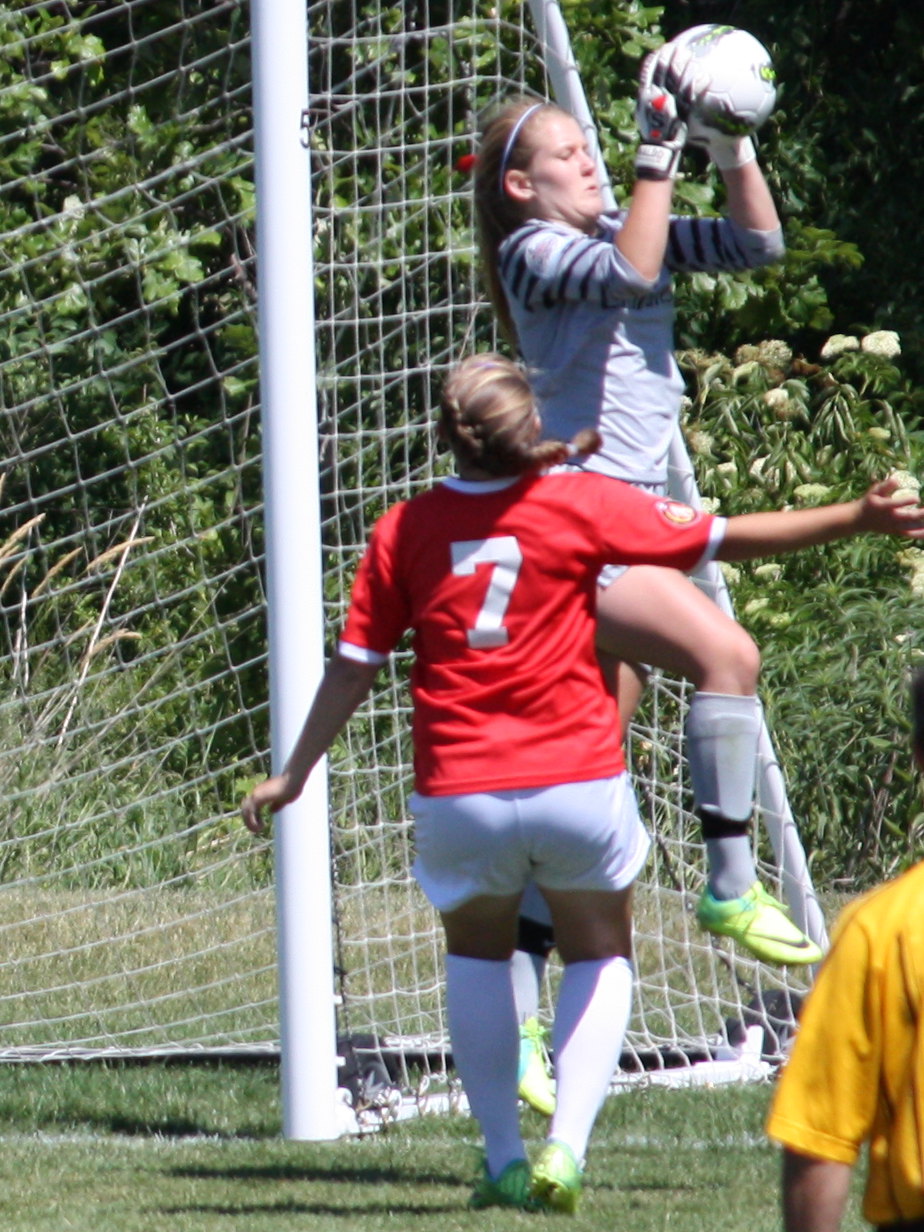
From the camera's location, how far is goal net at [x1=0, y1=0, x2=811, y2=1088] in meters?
5.32

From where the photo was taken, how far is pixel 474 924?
11.8ft

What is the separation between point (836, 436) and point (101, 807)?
391cm

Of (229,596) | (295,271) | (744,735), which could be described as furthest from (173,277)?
(744,735)

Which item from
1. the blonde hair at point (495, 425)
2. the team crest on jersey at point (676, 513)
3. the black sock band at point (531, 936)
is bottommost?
the black sock band at point (531, 936)

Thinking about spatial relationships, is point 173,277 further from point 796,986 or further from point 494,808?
point 494,808

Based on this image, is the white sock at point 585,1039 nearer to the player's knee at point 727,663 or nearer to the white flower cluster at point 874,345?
the player's knee at point 727,663

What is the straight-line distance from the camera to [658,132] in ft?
12.2

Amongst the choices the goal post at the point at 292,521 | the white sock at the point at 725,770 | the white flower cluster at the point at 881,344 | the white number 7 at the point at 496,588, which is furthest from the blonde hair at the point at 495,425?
the white flower cluster at the point at 881,344

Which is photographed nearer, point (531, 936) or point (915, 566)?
point (531, 936)

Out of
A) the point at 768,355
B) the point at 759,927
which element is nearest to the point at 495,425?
the point at 759,927

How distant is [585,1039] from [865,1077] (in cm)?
176

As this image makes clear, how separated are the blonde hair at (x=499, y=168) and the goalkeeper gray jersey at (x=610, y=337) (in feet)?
0.29

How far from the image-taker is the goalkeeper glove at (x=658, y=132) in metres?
3.67

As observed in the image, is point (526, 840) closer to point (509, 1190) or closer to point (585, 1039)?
point (585, 1039)
